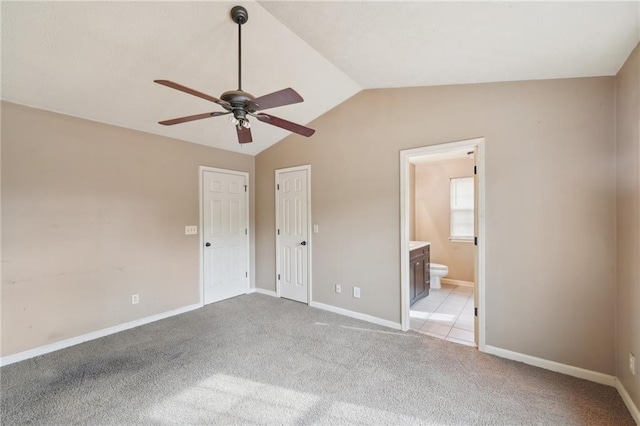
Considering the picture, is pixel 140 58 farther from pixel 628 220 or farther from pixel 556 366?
pixel 556 366

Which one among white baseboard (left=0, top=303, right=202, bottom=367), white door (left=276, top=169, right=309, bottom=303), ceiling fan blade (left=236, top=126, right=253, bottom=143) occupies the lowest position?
white baseboard (left=0, top=303, right=202, bottom=367)

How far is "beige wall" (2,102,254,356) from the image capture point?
8.40ft

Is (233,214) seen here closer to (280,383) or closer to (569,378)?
(280,383)

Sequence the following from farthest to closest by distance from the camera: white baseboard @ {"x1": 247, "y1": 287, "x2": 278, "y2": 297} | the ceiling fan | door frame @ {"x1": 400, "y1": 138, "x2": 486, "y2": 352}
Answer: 1. white baseboard @ {"x1": 247, "y1": 287, "x2": 278, "y2": 297}
2. door frame @ {"x1": 400, "y1": 138, "x2": 486, "y2": 352}
3. the ceiling fan

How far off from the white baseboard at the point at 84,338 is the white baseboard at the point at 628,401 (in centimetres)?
444

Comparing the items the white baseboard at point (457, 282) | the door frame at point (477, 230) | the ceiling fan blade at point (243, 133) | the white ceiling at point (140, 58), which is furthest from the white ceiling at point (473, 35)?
the white baseboard at point (457, 282)

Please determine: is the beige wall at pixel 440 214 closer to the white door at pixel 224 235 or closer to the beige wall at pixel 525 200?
the beige wall at pixel 525 200

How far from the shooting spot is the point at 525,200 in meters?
2.45

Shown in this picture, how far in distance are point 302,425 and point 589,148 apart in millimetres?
3011

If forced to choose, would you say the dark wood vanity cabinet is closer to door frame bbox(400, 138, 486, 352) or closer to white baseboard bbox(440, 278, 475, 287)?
door frame bbox(400, 138, 486, 352)

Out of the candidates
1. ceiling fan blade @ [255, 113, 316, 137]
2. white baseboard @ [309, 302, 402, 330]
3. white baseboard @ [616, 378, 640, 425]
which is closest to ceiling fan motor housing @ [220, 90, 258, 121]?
ceiling fan blade @ [255, 113, 316, 137]

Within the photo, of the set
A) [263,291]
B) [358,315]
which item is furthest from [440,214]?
[263,291]

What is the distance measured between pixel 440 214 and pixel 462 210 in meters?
0.41

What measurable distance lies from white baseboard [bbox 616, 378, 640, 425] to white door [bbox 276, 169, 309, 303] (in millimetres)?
3190
